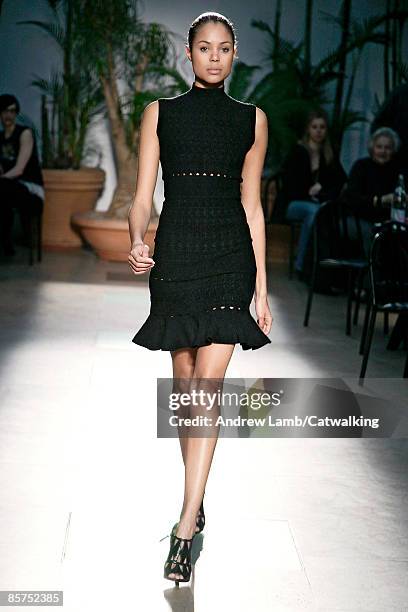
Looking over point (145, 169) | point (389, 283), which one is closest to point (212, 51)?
point (145, 169)

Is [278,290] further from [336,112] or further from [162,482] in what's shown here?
[162,482]

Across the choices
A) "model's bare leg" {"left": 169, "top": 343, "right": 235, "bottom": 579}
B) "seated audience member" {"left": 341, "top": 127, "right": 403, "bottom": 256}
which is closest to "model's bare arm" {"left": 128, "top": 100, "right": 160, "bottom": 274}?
"model's bare leg" {"left": 169, "top": 343, "right": 235, "bottom": 579}

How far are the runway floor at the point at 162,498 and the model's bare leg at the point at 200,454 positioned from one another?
6.4 inches

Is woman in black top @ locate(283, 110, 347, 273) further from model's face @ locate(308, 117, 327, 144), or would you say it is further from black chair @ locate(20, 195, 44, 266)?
black chair @ locate(20, 195, 44, 266)

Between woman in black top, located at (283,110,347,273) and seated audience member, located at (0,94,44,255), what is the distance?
6.20ft

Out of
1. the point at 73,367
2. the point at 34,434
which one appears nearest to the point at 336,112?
the point at 73,367

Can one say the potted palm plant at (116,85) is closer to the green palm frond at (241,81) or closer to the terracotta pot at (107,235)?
the terracotta pot at (107,235)

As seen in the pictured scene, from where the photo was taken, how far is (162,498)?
3611 millimetres

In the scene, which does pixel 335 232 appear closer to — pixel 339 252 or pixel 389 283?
pixel 339 252

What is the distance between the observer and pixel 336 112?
10.2 metres

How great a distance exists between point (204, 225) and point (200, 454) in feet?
1.87

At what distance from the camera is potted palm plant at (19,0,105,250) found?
994 centimetres

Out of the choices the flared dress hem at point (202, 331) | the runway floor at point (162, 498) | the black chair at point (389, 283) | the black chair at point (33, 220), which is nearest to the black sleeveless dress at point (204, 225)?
the flared dress hem at point (202, 331)

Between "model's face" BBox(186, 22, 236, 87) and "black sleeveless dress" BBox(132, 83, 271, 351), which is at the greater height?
"model's face" BBox(186, 22, 236, 87)
